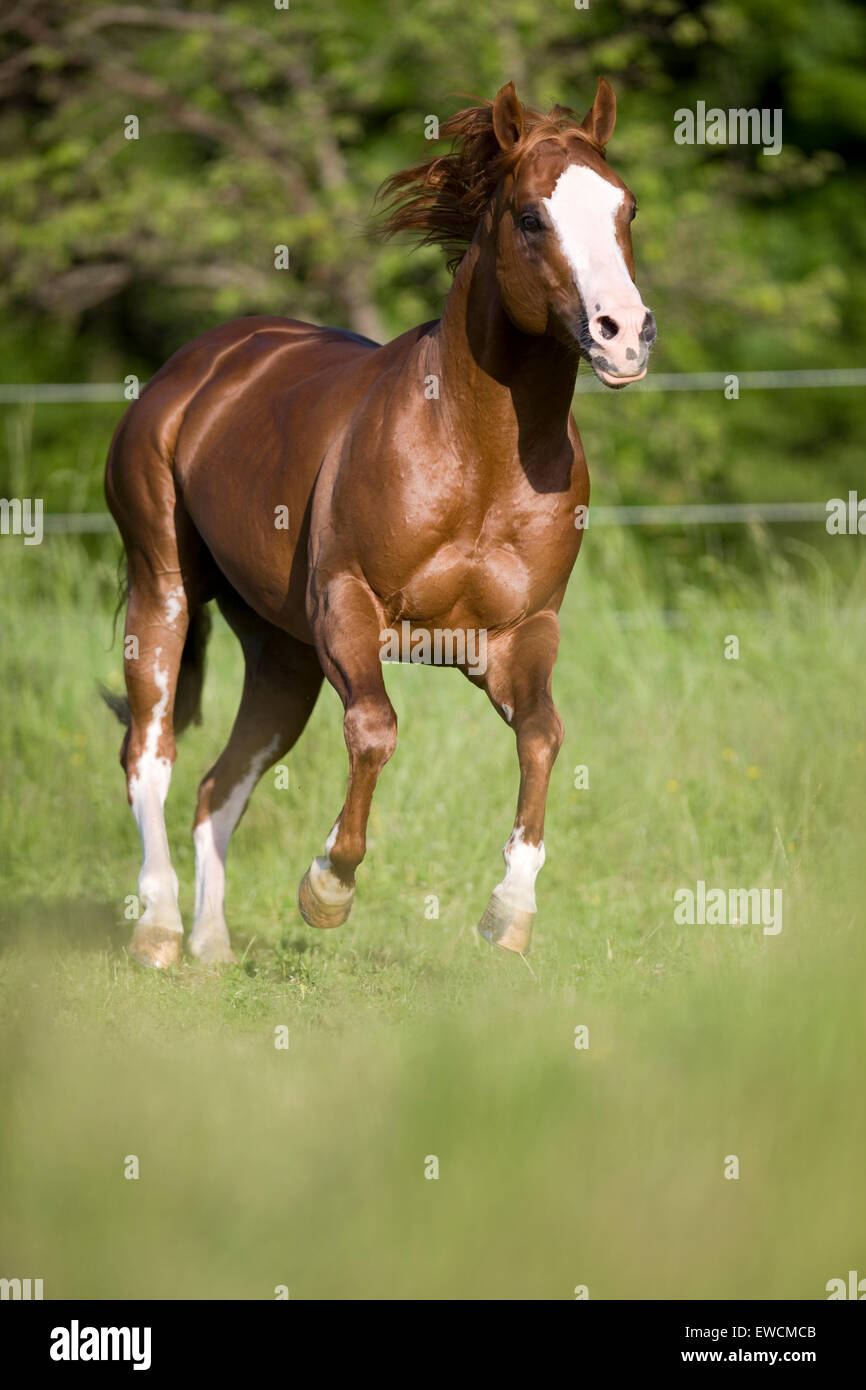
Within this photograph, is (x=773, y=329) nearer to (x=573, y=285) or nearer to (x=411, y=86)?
(x=411, y=86)

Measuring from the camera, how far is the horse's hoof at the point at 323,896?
4316mm

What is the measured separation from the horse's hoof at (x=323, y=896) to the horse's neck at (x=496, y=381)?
1.14 meters

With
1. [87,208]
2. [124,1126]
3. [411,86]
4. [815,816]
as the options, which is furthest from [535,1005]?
[411,86]


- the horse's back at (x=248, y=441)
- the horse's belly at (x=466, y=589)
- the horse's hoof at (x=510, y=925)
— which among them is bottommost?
the horse's hoof at (x=510, y=925)

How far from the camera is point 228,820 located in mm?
5812

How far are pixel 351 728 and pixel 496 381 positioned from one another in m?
0.98

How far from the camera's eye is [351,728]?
4.25m

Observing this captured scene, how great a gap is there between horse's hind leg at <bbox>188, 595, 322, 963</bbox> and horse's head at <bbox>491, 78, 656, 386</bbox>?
1.96 metres

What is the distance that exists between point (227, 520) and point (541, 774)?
1471mm

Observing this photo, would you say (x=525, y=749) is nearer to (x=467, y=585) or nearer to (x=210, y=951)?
(x=467, y=585)

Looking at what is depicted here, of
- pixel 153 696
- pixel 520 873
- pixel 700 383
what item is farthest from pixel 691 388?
pixel 520 873

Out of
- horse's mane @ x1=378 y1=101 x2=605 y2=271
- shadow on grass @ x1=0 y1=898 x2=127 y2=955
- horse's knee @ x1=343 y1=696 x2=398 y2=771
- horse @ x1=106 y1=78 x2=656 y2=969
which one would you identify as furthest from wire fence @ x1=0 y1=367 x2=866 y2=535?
horse's knee @ x1=343 y1=696 x2=398 y2=771

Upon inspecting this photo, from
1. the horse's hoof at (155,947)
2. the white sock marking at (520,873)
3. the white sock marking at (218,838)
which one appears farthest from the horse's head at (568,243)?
the horse's hoof at (155,947)

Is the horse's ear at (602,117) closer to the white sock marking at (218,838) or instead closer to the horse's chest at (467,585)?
the horse's chest at (467,585)
